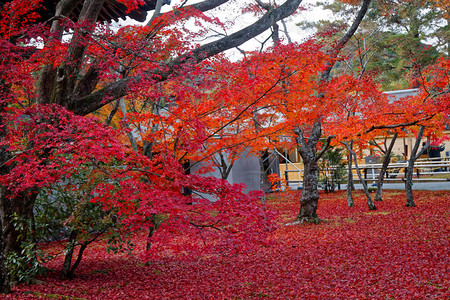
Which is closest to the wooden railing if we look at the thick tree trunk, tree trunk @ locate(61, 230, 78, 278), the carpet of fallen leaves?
the thick tree trunk

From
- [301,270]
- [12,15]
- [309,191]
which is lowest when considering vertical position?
[301,270]

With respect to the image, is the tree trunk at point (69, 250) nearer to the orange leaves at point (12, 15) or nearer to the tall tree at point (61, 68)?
the tall tree at point (61, 68)

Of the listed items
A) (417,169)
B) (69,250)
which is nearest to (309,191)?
(69,250)

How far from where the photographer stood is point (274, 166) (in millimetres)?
22906

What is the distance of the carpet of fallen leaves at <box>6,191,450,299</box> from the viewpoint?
5469 mm

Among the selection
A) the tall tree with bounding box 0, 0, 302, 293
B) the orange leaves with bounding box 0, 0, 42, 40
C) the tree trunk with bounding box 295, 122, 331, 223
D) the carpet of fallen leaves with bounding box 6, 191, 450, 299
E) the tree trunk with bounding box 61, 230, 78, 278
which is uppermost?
the orange leaves with bounding box 0, 0, 42, 40

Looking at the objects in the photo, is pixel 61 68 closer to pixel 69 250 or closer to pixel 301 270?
pixel 69 250

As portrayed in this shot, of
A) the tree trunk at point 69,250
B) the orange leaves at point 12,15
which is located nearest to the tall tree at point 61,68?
the orange leaves at point 12,15

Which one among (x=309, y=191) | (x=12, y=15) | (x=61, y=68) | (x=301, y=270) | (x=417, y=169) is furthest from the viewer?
(x=417, y=169)

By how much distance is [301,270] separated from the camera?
6652 mm

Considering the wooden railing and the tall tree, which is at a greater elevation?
the tall tree

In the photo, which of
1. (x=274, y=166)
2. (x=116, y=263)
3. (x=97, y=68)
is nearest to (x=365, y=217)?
(x=116, y=263)

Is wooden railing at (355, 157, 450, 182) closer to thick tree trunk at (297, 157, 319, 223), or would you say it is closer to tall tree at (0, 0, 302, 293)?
thick tree trunk at (297, 157, 319, 223)

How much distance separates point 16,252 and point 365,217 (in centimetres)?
923
